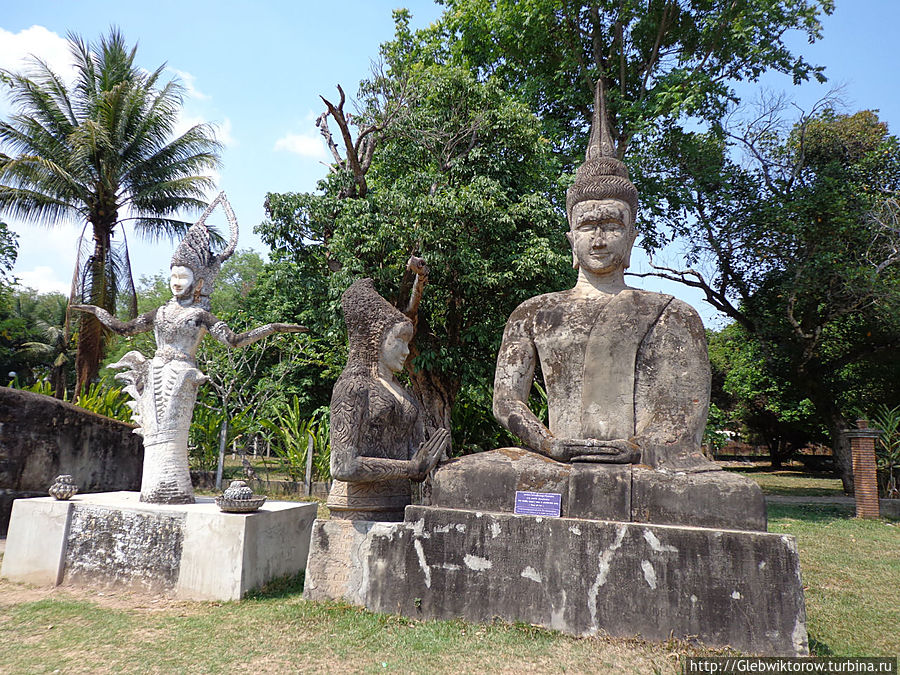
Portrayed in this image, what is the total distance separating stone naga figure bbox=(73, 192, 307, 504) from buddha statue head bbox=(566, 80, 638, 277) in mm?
2847

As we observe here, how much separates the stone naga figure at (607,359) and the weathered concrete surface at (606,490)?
0.13 metres

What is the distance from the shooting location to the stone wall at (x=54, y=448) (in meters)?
6.73

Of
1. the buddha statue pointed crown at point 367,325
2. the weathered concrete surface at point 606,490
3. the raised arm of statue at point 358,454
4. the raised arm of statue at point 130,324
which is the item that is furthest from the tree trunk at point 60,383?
the weathered concrete surface at point 606,490

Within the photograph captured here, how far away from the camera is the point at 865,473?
10750 mm

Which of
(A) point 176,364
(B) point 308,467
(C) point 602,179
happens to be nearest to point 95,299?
(B) point 308,467

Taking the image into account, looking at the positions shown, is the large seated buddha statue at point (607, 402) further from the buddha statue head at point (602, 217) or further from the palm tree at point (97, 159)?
the palm tree at point (97, 159)

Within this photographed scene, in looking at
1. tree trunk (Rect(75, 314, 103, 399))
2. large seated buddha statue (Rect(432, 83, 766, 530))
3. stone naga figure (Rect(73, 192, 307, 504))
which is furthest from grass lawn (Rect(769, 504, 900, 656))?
tree trunk (Rect(75, 314, 103, 399))

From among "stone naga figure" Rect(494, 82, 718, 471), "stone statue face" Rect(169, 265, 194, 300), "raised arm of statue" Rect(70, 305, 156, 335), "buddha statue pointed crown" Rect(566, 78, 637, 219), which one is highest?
"buddha statue pointed crown" Rect(566, 78, 637, 219)

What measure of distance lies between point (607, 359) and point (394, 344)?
63.1 inches

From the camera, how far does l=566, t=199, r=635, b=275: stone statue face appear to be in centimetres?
441

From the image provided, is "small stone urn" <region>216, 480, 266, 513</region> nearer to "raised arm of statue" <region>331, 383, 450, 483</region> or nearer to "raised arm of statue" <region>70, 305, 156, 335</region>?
"raised arm of statue" <region>331, 383, 450, 483</region>

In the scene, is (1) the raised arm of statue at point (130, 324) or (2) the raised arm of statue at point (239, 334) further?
(1) the raised arm of statue at point (130, 324)

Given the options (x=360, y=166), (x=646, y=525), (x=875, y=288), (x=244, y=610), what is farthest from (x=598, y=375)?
(x=875, y=288)

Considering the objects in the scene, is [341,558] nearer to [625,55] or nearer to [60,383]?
[625,55]
